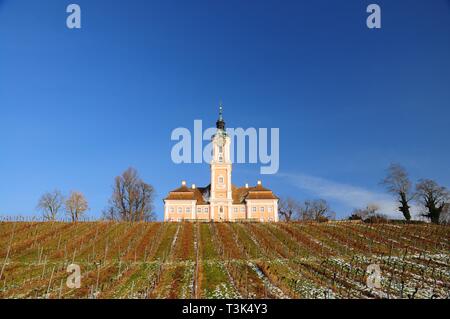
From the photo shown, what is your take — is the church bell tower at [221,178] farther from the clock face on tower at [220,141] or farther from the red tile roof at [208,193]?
the red tile roof at [208,193]

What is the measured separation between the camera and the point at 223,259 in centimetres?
2539

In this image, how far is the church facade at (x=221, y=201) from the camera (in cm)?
6388

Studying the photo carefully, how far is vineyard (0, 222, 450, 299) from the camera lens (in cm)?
1752

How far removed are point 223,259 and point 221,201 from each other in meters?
40.2

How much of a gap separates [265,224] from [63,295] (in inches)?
1164

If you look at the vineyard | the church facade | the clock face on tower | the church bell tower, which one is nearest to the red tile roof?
the church facade

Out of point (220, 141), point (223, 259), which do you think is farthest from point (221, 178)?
point (223, 259)

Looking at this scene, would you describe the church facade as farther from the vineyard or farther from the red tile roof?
the vineyard

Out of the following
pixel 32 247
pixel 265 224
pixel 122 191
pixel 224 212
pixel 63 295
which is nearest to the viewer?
pixel 63 295

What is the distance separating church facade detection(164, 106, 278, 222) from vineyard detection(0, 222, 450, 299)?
21.4 meters

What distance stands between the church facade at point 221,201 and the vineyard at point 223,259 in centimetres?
2136
